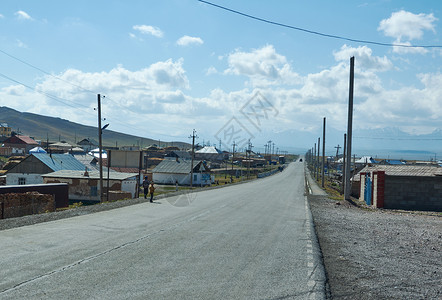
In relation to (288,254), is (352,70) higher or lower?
higher

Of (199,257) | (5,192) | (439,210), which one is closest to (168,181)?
(5,192)

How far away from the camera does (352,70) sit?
28297 mm

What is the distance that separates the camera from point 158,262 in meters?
8.66

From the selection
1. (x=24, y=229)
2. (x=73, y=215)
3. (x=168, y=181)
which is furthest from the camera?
(x=168, y=181)

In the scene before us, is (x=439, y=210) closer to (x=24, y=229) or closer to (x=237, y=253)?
(x=237, y=253)

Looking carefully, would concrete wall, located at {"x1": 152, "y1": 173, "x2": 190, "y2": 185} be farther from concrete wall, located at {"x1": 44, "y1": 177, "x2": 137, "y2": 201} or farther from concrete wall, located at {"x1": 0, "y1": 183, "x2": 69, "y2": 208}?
concrete wall, located at {"x1": 0, "y1": 183, "x2": 69, "y2": 208}

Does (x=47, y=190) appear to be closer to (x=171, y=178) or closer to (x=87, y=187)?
(x=87, y=187)

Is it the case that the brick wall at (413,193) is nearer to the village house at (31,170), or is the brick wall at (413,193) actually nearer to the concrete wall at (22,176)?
the village house at (31,170)

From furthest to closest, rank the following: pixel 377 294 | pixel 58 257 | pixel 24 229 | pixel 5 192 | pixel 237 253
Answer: pixel 5 192
pixel 24 229
pixel 237 253
pixel 58 257
pixel 377 294

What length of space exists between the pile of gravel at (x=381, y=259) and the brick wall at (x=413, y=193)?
8.61 m

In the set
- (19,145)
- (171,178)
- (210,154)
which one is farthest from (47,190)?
(210,154)

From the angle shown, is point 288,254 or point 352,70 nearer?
point 288,254

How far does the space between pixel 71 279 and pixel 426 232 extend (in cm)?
1310

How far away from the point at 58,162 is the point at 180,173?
79.7 ft
